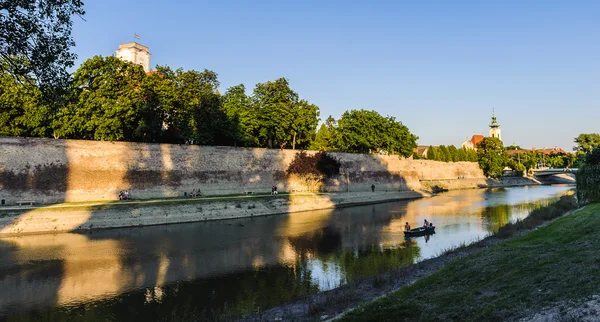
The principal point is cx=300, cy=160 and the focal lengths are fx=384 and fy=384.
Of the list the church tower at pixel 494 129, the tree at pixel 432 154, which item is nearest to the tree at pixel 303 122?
the tree at pixel 432 154

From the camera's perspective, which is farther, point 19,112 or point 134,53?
point 134,53

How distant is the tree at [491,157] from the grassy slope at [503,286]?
96.4m

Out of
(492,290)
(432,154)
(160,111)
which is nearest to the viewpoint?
(492,290)

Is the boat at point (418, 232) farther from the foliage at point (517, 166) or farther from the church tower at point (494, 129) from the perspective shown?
the church tower at point (494, 129)

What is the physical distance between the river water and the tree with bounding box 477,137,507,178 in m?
75.8

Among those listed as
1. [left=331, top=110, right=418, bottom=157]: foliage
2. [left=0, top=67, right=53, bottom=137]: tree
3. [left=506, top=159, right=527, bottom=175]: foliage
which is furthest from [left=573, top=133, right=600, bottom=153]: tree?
[left=0, top=67, right=53, bottom=137]: tree

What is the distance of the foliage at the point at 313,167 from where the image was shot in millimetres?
54906

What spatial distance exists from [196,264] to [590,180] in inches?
1275

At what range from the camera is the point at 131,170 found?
40531 millimetres

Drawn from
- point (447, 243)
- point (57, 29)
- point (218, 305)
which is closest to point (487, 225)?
point (447, 243)

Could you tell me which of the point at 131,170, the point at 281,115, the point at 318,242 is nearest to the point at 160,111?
the point at 131,170

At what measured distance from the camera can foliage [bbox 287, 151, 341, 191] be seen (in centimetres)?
5491

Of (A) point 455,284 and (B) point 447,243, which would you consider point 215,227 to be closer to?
(B) point 447,243

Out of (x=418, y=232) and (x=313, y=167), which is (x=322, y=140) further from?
(x=418, y=232)
